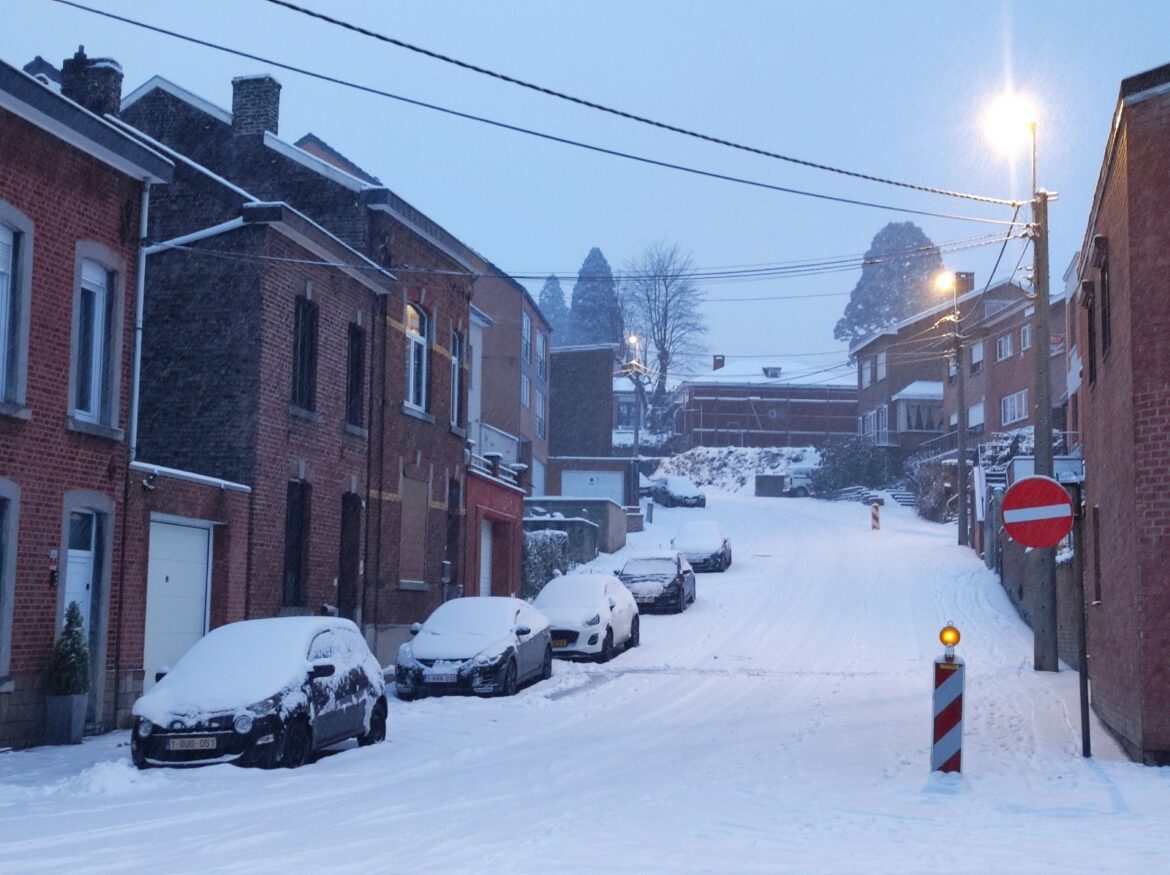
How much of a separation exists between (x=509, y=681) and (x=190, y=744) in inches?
296

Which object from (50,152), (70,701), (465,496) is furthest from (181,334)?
(465,496)

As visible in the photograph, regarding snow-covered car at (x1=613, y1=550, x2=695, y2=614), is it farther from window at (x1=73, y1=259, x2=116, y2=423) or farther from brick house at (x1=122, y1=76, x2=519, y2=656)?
window at (x1=73, y1=259, x2=116, y2=423)

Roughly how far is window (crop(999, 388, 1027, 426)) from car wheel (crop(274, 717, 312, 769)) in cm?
4762

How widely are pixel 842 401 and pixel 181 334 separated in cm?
7118

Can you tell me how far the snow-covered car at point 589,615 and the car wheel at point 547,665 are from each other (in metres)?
1.44

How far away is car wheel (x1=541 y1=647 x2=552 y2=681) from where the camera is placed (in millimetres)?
21734

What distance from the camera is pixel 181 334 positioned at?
2083 cm

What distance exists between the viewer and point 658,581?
32.8 metres

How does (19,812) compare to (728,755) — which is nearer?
(19,812)

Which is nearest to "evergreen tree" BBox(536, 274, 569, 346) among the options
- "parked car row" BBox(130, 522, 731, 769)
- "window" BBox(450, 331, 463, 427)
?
"window" BBox(450, 331, 463, 427)

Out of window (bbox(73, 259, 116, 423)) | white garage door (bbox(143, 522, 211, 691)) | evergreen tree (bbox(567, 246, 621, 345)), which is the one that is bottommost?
white garage door (bbox(143, 522, 211, 691))

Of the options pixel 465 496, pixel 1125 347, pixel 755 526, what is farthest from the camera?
pixel 755 526

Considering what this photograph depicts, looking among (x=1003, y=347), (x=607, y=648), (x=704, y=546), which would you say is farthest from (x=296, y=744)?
(x=1003, y=347)

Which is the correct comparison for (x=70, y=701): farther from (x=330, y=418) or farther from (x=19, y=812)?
(x=330, y=418)
